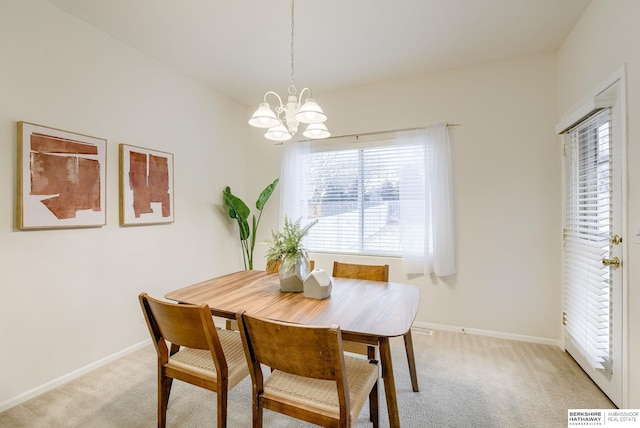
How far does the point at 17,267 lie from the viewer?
77.7 inches

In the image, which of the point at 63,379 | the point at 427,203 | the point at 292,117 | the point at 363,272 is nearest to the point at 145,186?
the point at 63,379

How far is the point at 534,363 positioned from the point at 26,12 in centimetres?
451

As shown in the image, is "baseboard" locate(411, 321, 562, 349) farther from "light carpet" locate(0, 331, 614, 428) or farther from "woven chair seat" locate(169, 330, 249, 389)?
"woven chair seat" locate(169, 330, 249, 389)

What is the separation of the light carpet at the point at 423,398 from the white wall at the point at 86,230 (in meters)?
0.26

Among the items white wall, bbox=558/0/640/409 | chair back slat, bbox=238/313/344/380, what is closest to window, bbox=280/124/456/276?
white wall, bbox=558/0/640/409

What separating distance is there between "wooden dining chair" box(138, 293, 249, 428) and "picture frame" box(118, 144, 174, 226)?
1.46 meters

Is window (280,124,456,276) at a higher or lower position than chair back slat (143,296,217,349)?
higher

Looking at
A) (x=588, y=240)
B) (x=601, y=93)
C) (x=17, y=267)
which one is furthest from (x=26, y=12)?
(x=588, y=240)

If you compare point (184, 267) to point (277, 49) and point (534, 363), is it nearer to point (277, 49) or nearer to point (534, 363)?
point (277, 49)

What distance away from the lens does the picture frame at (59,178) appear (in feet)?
6.48

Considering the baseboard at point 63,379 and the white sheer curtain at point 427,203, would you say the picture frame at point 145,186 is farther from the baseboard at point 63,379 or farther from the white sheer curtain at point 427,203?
the white sheer curtain at point 427,203

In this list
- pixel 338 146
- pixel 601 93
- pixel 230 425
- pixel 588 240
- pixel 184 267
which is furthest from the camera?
pixel 338 146

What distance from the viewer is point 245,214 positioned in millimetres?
3770

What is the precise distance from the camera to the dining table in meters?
1.38
